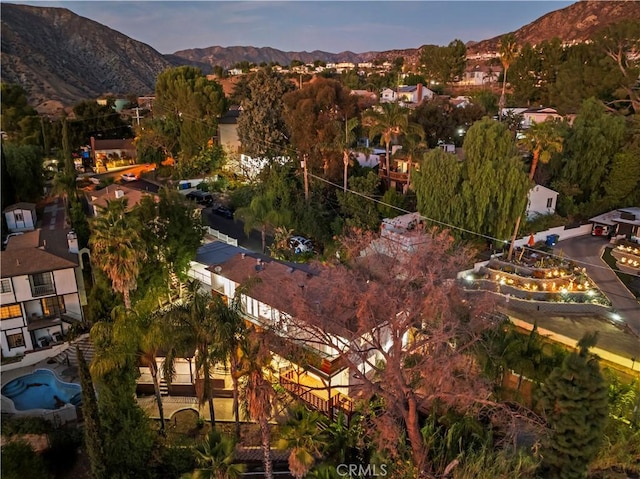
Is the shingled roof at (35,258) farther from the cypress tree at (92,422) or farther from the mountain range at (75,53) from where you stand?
the mountain range at (75,53)

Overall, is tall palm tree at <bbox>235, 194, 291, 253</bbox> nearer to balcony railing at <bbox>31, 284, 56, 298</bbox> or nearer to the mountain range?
balcony railing at <bbox>31, 284, 56, 298</bbox>

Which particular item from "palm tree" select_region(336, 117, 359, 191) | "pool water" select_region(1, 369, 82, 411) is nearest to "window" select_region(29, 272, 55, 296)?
"pool water" select_region(1, 369, 82, 411)

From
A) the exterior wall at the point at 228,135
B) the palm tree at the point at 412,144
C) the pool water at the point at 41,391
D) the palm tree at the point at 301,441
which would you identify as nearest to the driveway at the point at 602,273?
the palm tree at the point at 412,144

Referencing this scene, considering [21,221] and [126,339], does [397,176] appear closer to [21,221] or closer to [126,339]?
[126,339]

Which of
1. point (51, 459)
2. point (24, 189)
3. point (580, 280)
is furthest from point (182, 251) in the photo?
point (24, 189)

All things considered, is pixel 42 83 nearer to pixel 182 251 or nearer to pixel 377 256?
pixel 182 251

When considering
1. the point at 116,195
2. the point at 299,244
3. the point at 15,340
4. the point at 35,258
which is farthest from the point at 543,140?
the point at 15,340

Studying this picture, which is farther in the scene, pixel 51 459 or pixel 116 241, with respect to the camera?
pixel 116 241
